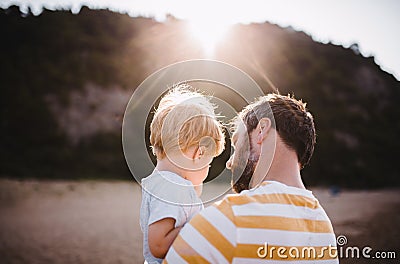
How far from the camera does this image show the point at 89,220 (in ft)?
24.7

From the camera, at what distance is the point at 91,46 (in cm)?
1193

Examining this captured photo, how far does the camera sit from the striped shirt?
3.75ft

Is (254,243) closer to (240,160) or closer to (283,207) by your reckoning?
(283,207)

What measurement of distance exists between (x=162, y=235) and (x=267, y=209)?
38 cm

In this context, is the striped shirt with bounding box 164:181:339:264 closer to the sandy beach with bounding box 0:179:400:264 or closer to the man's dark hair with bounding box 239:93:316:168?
the man's dark hair with bounding box 239:93:316:168

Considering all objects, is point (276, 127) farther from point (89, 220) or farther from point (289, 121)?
point (89, 220)

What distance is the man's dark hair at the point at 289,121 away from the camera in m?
1.30

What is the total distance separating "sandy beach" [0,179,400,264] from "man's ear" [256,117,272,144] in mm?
3389

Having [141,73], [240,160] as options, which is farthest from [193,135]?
[141,73]

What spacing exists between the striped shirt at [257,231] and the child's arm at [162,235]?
25 centimetres

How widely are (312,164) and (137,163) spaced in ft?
34.5

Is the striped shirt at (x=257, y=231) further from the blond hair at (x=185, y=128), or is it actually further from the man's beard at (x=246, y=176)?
the blond hair at (x=185, y=128)

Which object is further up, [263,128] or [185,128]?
[185,128]
